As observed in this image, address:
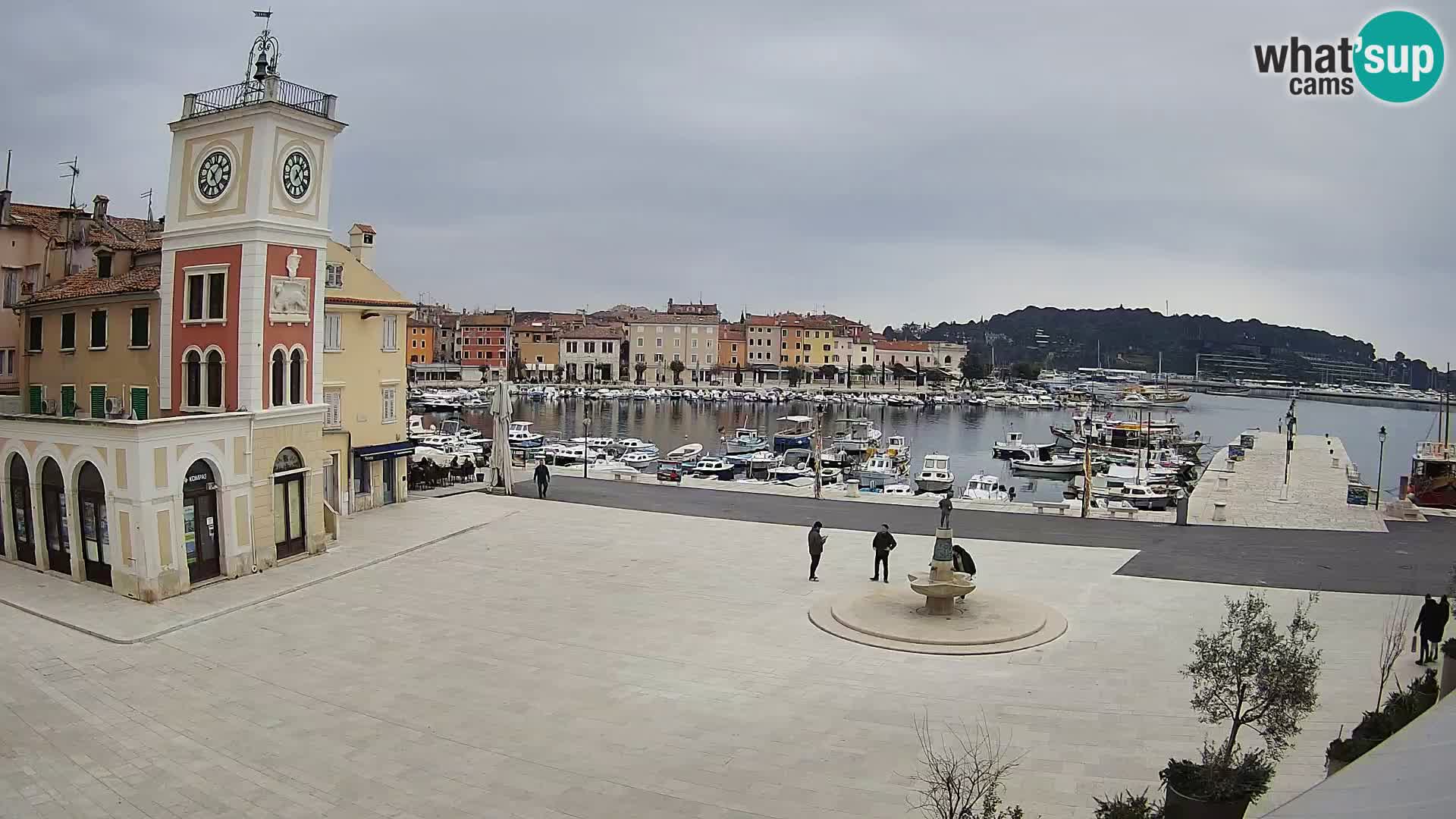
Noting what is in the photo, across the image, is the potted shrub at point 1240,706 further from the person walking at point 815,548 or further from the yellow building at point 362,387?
the yellow building at point 362,387

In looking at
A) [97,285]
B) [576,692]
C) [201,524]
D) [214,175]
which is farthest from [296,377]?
[576,692]

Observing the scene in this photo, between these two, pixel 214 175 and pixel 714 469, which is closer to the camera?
pixel 214 175

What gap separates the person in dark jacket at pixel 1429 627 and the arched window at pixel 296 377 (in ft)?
65.8

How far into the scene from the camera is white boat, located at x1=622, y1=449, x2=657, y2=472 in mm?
56094

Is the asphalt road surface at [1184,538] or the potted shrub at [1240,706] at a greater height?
the potted shrub at [1240,706]

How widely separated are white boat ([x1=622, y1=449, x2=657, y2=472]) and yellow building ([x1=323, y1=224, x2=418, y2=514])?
2705 cm

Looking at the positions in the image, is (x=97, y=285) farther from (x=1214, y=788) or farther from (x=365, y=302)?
(x=1214, y=788)

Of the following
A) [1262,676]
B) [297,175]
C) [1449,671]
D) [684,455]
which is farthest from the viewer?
[684,455]

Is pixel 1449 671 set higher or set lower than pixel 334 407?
lower

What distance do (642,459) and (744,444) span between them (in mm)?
10047

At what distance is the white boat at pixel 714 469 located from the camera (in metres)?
50.6

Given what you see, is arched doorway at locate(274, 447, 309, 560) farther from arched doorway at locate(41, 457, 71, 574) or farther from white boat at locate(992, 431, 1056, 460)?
white boat at locate(992, 431, 1056, 460)

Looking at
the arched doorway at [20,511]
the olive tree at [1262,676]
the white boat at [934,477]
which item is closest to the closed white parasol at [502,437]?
the arched doorway at [20,511]

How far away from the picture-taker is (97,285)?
878 inches
